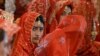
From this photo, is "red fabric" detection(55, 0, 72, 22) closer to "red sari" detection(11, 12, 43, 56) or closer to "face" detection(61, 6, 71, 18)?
"face" detection(61, 6, 71, 18)

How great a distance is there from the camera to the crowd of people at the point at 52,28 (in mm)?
1040

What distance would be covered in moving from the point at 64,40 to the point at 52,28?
0.11 meters

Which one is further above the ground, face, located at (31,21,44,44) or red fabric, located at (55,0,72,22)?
red fabric, located at (55,0,72,22)

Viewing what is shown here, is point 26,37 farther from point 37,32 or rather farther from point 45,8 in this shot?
point 45,8

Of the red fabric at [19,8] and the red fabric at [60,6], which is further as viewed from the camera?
the red fabric at [60,6]

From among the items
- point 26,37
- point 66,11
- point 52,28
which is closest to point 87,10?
point 66,11

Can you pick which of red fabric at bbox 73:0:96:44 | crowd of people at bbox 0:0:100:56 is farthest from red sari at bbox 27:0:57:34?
red fabric at bbox 73:0:96:44

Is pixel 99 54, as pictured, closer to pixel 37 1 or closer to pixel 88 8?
pixel 88 8

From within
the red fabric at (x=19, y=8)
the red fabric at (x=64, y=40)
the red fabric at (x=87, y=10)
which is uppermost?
the red fabric at (x=19, y=8)

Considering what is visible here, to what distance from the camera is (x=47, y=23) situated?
1.21 meters

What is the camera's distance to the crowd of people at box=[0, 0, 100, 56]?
1040 millimetres

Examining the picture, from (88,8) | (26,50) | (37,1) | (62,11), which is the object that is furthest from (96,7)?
(26,50)

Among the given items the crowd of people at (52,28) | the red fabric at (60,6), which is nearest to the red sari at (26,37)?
the crowd of people at (52,28)

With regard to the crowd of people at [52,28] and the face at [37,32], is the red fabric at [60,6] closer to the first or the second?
the crowd of people at [52,28]
